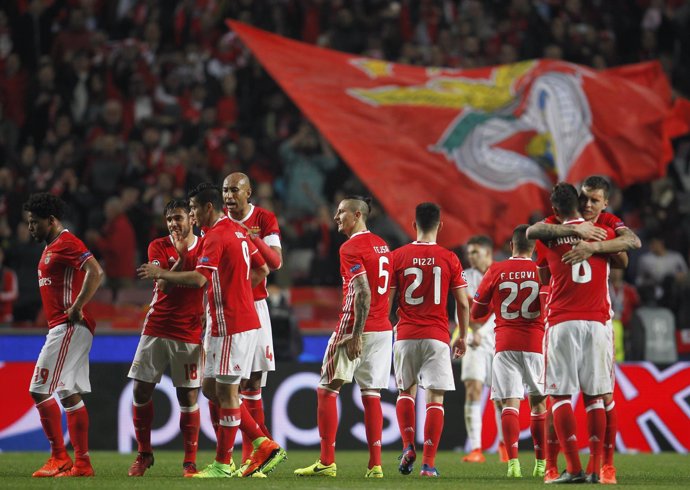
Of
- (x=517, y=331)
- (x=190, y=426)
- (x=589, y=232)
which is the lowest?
(x=190, y=426)

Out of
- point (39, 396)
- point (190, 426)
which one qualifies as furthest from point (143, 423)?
point (39, 396)

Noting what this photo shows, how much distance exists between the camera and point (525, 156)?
18125mm

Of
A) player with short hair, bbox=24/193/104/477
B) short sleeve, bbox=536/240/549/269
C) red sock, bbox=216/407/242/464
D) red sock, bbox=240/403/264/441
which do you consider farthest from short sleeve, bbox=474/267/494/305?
player with short hair, bbox=24/193/104/477

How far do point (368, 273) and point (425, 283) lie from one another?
67cm

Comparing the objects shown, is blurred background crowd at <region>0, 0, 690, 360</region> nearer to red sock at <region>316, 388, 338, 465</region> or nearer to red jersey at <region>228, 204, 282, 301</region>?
red jersey at <region>228, 204, 282, 301</region>

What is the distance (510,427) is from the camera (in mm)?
11625

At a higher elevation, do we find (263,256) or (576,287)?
(263,256)

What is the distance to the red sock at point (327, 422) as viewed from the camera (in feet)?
34.8

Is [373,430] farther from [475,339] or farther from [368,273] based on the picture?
[475,339]

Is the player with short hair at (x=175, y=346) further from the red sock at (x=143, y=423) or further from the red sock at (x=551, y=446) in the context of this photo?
the red sock at (x=551, y=446)

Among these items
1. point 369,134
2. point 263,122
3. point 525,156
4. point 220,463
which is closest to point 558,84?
point 525,156

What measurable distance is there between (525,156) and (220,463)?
371 inches

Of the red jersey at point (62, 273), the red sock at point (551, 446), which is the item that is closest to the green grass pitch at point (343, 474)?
the red sock at point (551, 446)

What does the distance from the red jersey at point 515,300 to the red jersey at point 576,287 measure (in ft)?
5.28
